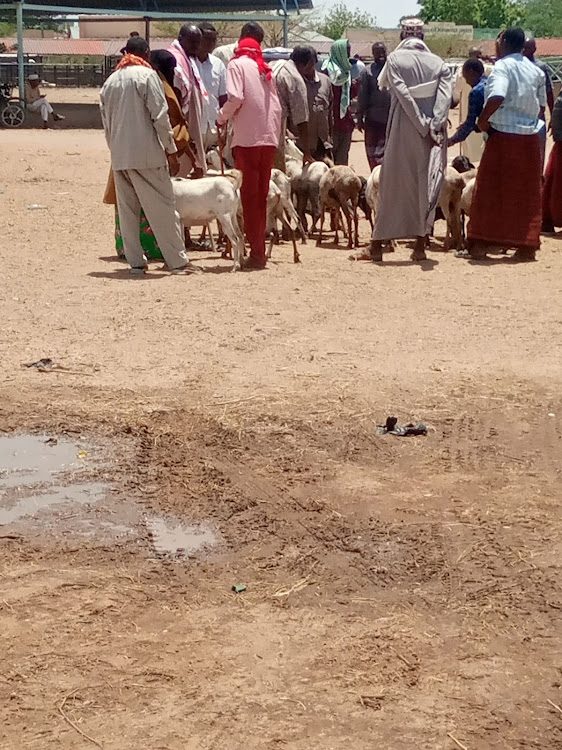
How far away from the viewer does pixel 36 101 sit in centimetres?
2630

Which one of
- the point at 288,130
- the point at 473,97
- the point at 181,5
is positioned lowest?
the point at 288,130

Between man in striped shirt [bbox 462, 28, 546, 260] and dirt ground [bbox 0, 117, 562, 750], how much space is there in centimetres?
174

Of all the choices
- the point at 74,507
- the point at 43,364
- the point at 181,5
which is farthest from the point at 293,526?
the point at 181,5

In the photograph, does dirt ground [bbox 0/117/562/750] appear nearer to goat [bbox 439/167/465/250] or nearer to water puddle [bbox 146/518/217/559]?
water puddle [bbox 146/518/217/559]

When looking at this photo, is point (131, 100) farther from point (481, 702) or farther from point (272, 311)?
point (481, 702)

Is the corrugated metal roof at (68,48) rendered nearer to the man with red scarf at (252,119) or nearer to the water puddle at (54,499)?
the man with red scarf at (252,119)

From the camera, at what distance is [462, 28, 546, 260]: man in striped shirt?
1001 cm

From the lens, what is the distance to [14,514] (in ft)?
15.4

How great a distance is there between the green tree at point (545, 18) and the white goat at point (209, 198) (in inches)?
3111

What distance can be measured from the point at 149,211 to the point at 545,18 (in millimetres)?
87619

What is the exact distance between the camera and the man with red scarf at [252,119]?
935 cm

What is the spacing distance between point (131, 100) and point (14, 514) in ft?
16.0

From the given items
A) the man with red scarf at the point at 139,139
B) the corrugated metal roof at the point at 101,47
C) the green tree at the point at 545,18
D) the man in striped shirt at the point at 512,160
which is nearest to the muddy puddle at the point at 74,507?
the man with red scarf at the point at 139,139

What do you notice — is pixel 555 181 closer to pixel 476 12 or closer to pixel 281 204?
pixel 281 204
